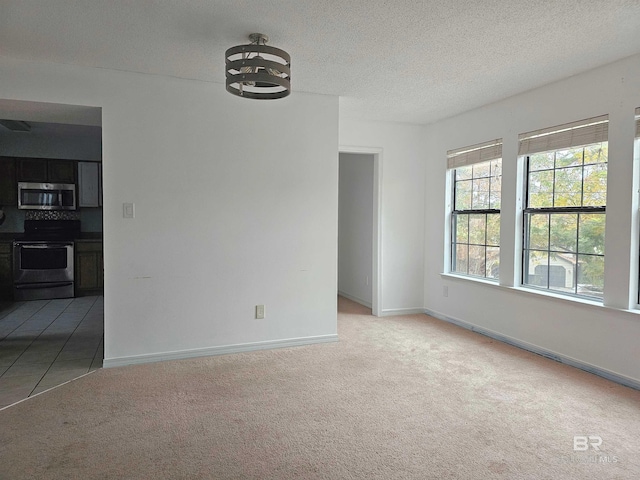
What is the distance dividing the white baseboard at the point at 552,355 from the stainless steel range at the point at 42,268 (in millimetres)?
5644

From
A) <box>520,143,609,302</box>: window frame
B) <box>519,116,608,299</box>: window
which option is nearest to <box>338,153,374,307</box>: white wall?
<box>520,143,609,302</box>: window frame

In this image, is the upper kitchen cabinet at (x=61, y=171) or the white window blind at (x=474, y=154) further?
the upper kitchen cabinet at (x=61, y=171)

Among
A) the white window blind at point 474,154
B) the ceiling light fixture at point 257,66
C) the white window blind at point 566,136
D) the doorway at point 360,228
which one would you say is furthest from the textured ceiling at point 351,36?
the doorway at point 360,228

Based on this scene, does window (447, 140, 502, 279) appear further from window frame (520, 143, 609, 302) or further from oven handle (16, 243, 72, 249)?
oven handle (16, 243, 72, 249)

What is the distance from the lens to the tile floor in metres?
3.24

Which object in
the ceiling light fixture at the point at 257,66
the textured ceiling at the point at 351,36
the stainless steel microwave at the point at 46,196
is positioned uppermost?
the textured ceiling at the point at 351,36

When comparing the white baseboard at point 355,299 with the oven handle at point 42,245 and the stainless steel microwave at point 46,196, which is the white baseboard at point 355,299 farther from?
the stainless steel microwave at point 46,196

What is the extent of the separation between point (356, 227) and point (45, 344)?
4101 mm

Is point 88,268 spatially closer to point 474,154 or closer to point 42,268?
point 42,268

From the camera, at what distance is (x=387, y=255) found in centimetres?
543

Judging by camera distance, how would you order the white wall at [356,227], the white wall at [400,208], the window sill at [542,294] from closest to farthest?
the window sill at [542,294] → the white wall at [400,208] → the white wall at [356,227]

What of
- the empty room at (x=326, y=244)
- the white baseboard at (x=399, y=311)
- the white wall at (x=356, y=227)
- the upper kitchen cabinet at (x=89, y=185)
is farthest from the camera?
the upper kitchen cabinet at (x=89, y=185)

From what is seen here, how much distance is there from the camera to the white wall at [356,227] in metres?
5.97

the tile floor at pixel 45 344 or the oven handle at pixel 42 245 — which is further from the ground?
the oven handle at pixel 42 245
